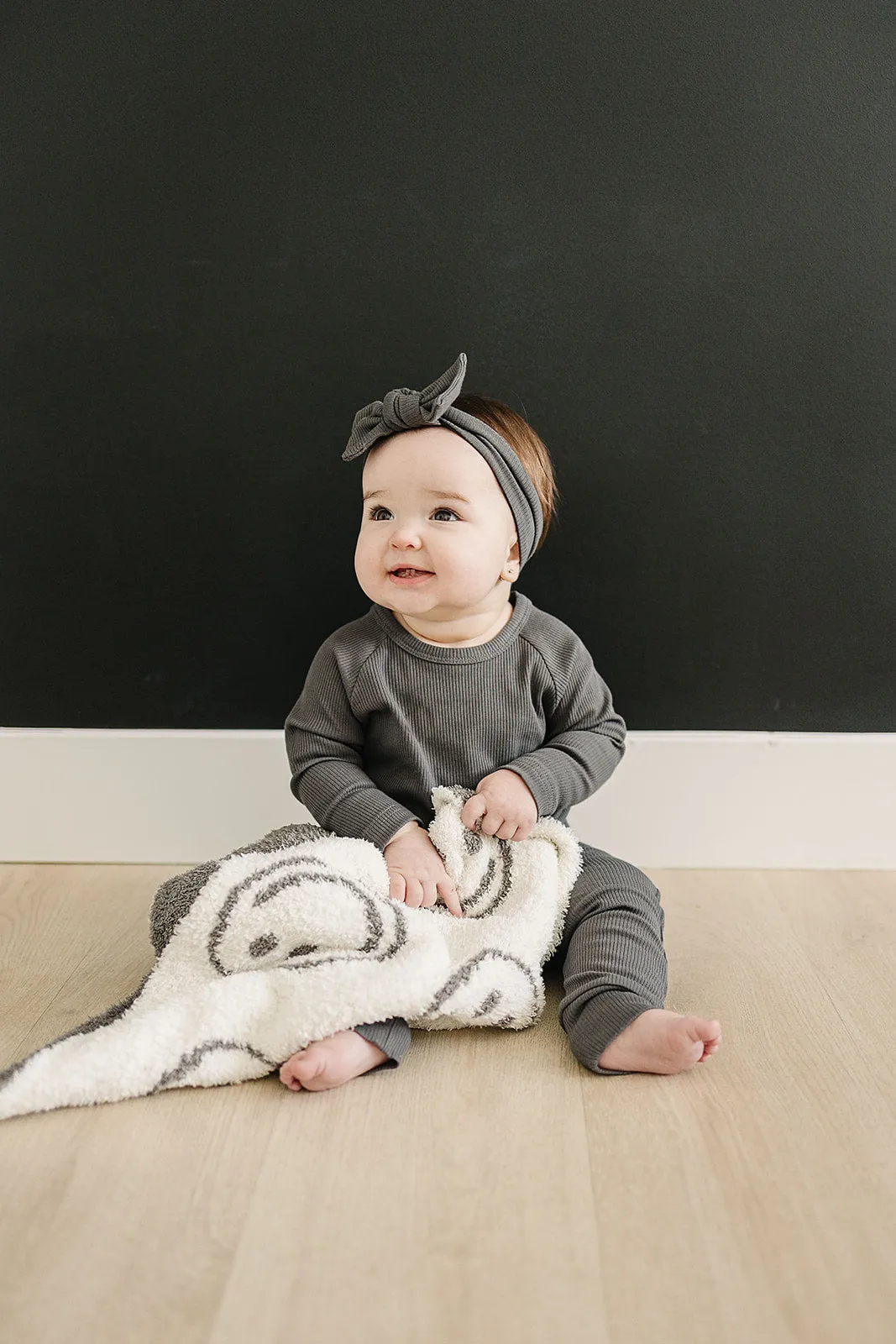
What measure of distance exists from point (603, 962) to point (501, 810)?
198 millimetres

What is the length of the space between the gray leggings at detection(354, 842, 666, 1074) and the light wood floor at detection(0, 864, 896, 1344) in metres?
0.03

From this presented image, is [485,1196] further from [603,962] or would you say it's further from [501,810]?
[501,810]

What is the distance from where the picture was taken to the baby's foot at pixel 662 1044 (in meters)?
0.99

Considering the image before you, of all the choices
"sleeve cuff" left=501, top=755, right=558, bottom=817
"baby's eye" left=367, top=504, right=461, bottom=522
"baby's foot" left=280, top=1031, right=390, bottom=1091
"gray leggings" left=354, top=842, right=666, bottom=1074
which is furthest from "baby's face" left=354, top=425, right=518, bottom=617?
"baby's foot" left=280, top=1031, right=390, bottom=1091

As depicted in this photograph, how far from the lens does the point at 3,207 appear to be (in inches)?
55.8

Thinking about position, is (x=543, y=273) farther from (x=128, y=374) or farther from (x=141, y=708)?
(x=141, y=708)

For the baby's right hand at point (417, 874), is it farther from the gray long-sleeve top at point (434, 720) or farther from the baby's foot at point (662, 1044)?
the baby's foot at point (662, 1044)

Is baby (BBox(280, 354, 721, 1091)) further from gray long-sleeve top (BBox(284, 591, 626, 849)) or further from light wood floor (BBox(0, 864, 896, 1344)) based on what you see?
light wood floor (BBox(0, 864, 896, 1344))

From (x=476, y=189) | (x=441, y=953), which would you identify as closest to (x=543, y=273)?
(x=476, y=189)

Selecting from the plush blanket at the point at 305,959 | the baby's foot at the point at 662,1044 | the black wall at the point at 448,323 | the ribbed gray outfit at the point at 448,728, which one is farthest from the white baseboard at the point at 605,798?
the baby's foot at the point at 662,1044

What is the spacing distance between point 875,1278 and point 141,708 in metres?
1.12

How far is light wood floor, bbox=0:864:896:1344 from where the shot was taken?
2.37 ft

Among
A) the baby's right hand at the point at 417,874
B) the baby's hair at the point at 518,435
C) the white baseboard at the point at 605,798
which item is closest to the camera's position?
the baby's right hand at the point at 417,874

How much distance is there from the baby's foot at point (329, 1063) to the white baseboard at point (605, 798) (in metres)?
0.56
